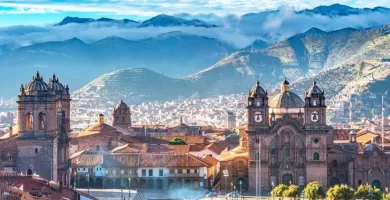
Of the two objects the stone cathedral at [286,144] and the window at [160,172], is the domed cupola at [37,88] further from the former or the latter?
the stone cathedral at [286,144]

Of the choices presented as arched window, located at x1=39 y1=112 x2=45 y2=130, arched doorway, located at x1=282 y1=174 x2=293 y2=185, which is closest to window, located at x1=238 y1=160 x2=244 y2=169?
arched doorway, located at x1=282 y1=174 x2=293 y2=185

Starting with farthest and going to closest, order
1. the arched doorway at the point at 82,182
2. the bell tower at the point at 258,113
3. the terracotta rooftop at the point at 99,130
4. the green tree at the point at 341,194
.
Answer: the terracotta rooftop at the point at 99,130, the arched doorway at the point at 82,182, the bell tower at the point at 258,113, the green tree at the point at 341,194

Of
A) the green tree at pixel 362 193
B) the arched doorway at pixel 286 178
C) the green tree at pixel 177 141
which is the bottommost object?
the green tree at pixel 362 193

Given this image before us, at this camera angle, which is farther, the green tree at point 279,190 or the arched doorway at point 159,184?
the arched doorway at point 159,184

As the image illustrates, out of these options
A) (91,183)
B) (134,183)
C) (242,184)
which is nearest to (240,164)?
(242,184)

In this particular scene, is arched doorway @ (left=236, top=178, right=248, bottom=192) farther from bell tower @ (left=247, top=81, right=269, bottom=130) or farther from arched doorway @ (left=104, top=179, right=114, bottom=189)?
arched doorway @ (left=104, top=179, right=114, bottom=189)

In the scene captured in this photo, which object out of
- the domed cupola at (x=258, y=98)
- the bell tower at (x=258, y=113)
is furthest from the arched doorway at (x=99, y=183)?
the domed cupola at (x=258, y=98)
